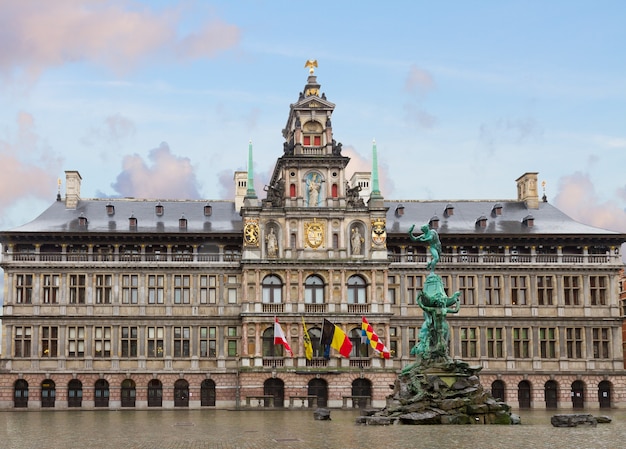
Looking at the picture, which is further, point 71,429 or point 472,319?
point 472,319

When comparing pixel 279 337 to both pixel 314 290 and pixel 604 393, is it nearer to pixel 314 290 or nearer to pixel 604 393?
pixel 314 290

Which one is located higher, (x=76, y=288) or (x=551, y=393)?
(x=76, y=288)

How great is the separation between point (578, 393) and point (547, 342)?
5548 millimetres

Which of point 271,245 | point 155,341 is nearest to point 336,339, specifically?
point 271,245

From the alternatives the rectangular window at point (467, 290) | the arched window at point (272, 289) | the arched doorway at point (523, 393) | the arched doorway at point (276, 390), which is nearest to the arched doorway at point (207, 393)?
the arched doorway at point (276, 390)

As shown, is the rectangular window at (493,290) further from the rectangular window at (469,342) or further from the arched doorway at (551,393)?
the arched doorway at (551,393)

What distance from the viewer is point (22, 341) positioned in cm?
8888

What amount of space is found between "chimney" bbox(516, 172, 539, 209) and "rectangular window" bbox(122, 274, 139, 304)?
3959 centimetres

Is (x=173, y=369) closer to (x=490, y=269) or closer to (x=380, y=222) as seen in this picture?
(x=380, y=222)

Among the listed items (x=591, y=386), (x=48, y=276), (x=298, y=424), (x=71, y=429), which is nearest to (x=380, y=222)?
(x=591, y=386)

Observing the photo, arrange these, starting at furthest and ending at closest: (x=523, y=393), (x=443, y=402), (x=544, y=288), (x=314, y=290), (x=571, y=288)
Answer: (x=571, y=288)
(x=544, y=288)
(x=523, y=393)
(x=314, y=290)
(x=443, y=402)

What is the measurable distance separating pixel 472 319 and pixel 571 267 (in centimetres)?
1073

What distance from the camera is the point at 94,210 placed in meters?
95.1

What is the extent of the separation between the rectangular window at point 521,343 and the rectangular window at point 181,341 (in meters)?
30.7
